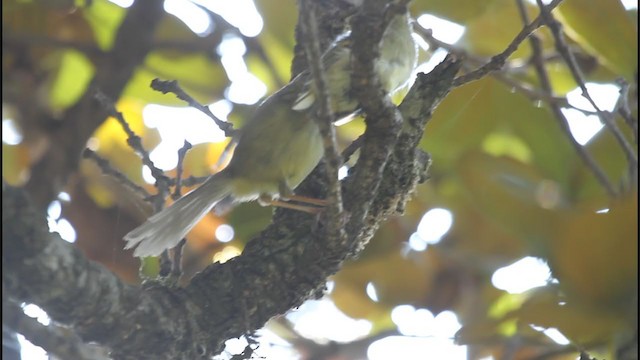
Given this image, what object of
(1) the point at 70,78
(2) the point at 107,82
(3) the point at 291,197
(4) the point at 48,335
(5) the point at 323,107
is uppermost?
(1) the point at 70,78

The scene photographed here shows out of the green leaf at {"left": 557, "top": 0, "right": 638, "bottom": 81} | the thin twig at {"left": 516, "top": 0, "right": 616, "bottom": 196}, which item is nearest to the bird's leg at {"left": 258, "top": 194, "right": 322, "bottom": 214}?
the thin twig at {"left": 516, "top": 0, "right": 616, "bottom": 196}

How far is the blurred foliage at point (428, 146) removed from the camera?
137cm

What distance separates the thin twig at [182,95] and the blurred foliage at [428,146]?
33 centimetres

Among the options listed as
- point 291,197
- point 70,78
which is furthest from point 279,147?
point 70,78

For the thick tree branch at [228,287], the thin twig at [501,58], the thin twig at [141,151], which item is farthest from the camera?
the thin twig at [141,151]

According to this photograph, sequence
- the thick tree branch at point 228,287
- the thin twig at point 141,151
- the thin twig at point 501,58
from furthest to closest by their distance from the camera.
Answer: the thin twig at point 141,151 < the thin twig at point 501,58 < the thick tree branch at point 228,287

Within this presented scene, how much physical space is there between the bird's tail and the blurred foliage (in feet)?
0.49

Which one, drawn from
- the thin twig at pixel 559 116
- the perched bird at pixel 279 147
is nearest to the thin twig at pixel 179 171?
the perched bird at pixel 279 147

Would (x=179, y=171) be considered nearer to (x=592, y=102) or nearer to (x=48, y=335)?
(x=48, y=335)

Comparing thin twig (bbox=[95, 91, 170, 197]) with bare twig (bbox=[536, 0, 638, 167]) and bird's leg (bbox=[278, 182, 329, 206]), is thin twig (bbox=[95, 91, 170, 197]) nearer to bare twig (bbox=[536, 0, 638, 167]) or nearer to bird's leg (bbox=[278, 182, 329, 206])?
bird's leg (bbox=[278, 182, 329, 206])

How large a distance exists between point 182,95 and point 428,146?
584mm

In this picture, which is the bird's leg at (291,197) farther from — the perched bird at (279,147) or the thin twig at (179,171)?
the thin twig at (179,171)

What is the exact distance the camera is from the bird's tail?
120cm

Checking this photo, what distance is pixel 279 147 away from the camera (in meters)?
1.31
